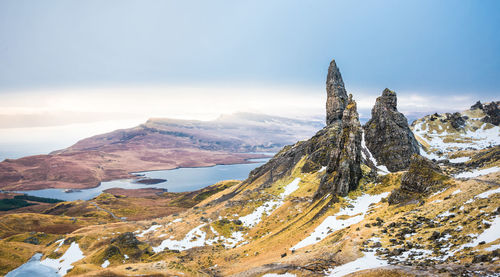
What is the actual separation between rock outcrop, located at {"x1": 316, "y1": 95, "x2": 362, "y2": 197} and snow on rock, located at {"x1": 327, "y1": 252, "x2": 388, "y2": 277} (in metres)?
31.6

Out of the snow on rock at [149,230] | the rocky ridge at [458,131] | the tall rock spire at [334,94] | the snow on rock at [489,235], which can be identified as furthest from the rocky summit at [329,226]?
the rocky ridge at [458,131]

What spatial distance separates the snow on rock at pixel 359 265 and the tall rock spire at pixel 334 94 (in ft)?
285

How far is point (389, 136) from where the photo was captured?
291ft

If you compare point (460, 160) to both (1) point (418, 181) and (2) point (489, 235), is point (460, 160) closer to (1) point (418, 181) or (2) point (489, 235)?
(1) point (418, 181)

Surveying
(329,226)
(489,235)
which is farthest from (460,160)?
(489,235)

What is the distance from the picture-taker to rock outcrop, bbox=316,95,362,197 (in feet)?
197

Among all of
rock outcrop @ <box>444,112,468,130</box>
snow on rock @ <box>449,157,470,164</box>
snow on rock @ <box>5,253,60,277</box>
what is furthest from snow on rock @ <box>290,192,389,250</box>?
rock outcrop @ <box>444,112,468,130</box>

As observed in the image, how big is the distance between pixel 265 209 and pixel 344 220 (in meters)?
37.4

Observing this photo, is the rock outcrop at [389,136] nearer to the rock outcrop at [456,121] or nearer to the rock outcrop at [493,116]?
the rock outcrop at [456,121]

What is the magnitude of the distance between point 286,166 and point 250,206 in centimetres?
2997

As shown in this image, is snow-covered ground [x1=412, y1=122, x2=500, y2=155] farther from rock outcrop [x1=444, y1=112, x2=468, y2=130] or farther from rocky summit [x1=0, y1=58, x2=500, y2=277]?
rocky summit [x1=0, y1=58, x2=500, y2=277]

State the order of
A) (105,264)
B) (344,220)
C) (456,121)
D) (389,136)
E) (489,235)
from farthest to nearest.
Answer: (456,121) → (389,136) → (105,264) → (344,220) → (489,235)

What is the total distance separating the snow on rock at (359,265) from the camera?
82.5 feet

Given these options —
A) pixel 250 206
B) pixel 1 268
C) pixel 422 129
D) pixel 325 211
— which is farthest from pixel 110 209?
pixel 422 129
